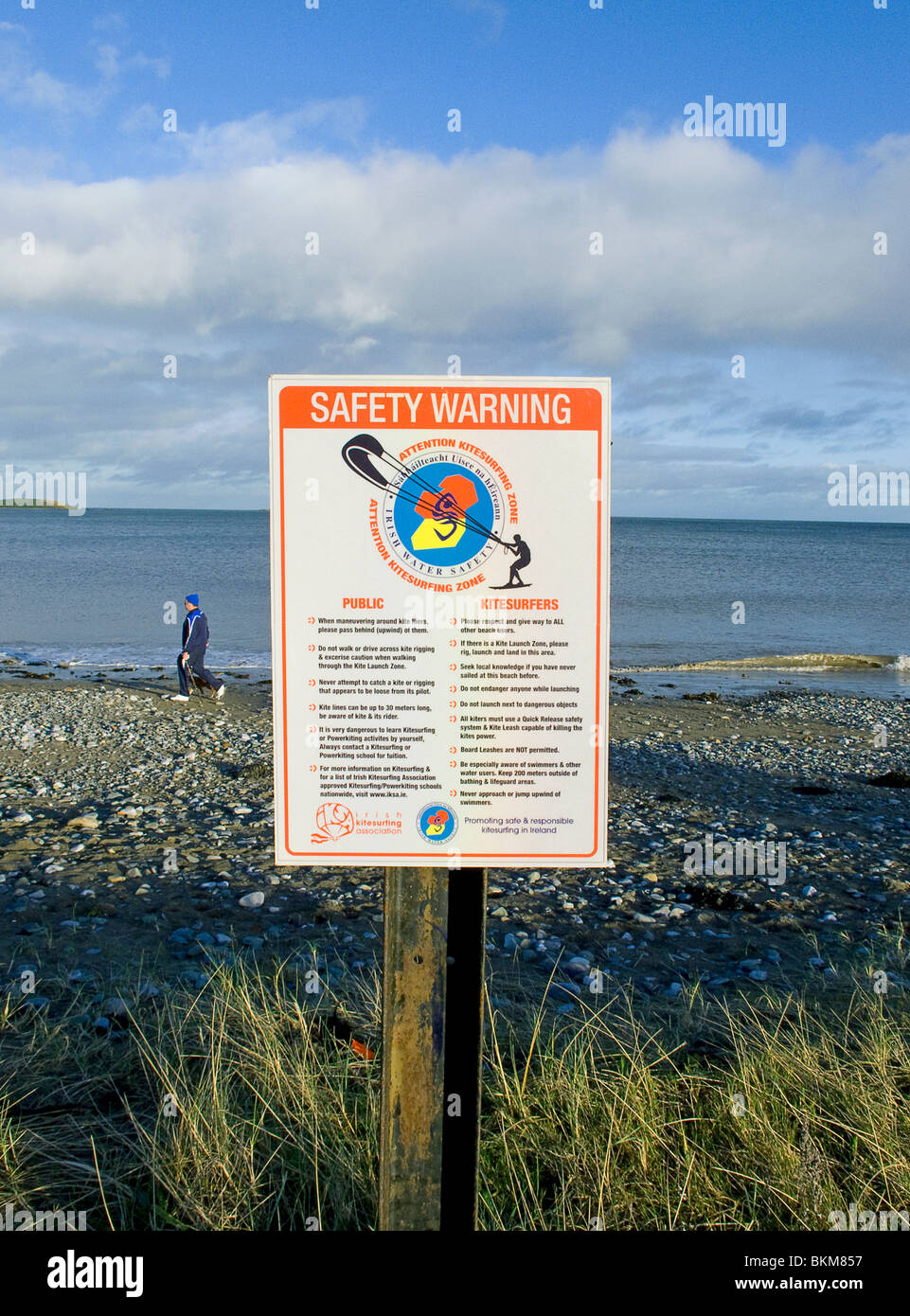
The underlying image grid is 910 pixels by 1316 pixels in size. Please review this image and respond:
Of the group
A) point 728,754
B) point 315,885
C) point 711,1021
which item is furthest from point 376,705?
point 728,754

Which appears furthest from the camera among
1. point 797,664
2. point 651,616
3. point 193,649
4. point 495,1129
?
point 651,616

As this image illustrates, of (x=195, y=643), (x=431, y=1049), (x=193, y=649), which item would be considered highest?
(x=195, y=643)

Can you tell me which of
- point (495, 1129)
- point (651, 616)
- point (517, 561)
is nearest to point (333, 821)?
point (517, 561)

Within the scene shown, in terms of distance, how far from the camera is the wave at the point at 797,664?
26062 millimetres

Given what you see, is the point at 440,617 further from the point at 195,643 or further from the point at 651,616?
the point at 651,616

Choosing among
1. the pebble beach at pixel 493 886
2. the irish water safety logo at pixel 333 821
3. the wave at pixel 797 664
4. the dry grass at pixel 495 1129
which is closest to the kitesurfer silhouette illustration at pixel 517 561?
the irish water safety logo at pixel 333 821

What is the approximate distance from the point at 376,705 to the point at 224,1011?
2.11 metres

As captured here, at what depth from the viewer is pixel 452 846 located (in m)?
2.63

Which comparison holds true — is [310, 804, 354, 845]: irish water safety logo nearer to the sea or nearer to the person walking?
the sea

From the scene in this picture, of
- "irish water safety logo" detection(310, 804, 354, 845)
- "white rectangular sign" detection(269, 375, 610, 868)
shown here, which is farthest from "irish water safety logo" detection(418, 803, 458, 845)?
"irish water safety logo" detection(310, 804, 354, 845)

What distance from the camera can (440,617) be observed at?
2619 mm

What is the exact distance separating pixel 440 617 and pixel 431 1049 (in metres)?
1.25

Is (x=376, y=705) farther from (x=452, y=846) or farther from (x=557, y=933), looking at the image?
(x=557, y=933)

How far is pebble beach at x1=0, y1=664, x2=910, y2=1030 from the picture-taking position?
217 inches
